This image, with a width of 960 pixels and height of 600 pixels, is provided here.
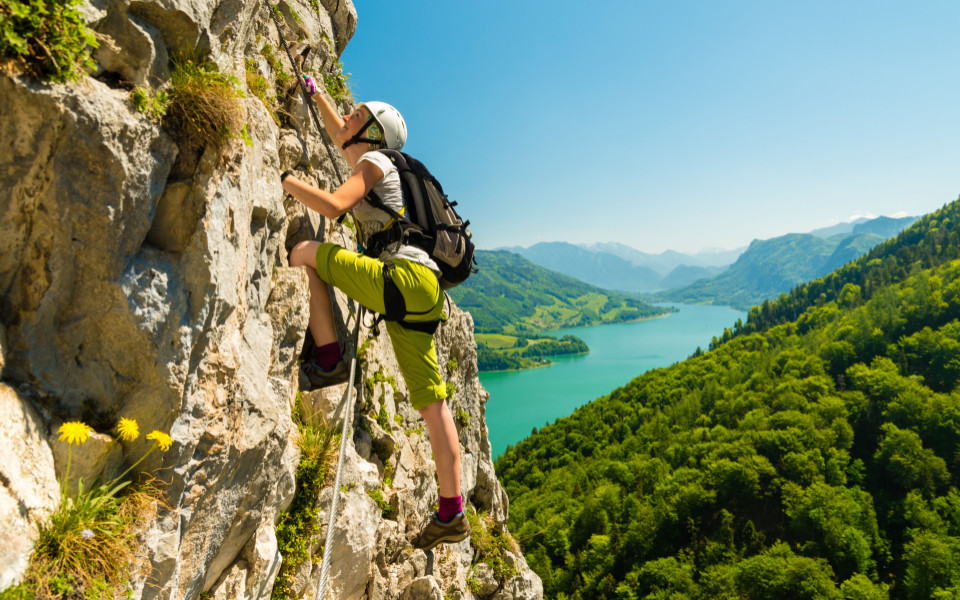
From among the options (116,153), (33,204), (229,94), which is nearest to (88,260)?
(33,204)

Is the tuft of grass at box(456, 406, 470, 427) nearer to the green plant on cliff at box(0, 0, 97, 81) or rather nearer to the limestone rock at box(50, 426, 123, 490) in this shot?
the limestone rock at box(50, 426, 123, 490)

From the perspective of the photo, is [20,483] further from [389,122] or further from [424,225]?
[389,122]

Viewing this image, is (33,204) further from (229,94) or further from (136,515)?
(136,515)

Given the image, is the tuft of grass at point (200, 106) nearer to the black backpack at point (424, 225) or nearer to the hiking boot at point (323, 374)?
the black backpack at point (424, 225)

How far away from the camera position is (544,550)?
42906 mm

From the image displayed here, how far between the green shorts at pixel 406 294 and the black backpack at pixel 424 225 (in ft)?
0.85

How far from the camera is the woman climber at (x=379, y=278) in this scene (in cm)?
393

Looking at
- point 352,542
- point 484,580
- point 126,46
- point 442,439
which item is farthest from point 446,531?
point 126,46

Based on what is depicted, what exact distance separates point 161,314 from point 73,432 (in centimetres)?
73

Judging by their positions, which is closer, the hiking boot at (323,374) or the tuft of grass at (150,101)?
the tuft of grass at (150,101)

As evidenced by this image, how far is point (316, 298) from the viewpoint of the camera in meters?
4.44

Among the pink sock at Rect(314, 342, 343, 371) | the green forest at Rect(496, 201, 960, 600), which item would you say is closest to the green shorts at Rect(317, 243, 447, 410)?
the pink sock at Rect(314, 342, 343, 371)

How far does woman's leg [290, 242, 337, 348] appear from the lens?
4.32m

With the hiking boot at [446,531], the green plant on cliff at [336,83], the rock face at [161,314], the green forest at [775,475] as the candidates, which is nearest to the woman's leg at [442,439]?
the hiking boot at [446,531]
